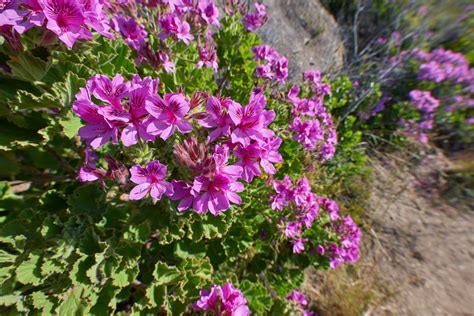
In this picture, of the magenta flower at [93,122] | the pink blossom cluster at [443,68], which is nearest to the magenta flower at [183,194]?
the magenta flower at [93,122]

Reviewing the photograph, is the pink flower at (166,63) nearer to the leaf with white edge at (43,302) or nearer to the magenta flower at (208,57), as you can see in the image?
the magenta flower at (208,57)

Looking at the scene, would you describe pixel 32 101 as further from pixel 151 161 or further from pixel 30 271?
pixel 30 271

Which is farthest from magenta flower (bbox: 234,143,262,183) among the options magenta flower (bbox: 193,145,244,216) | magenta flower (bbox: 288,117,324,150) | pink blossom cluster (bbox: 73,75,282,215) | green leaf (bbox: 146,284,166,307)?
green leaf (bbox: 146,284,166,307)

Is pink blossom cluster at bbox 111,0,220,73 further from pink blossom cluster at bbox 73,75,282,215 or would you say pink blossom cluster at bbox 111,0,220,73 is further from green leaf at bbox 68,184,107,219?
green leaf at bbox 68,184,107,219

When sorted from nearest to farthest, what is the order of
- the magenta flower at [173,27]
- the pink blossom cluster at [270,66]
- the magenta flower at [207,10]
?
the magenta flower at [173,27] → the magenta flower at [207,10] → the pink blossom cluster at [270,66]

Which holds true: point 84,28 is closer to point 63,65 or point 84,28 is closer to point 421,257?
point 63,65

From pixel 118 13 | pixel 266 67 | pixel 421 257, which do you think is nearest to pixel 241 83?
pixel 266 67
